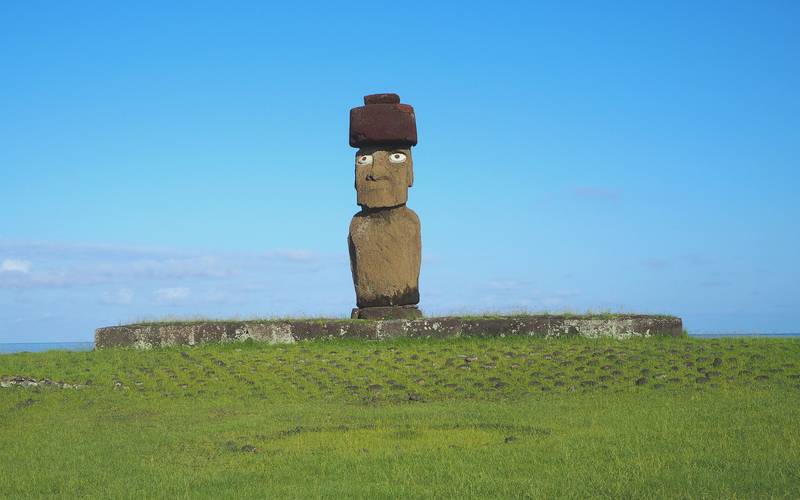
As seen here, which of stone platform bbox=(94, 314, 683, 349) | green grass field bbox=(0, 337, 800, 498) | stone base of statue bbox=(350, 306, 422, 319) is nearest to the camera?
green grass field bbox=(0, 337, 800, 498)

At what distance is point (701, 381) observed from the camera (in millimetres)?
12797

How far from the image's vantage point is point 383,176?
18.8 metres

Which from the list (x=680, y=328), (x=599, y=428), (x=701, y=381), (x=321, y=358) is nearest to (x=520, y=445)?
(x=599, y=428)

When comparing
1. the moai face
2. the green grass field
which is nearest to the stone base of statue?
the green grass field

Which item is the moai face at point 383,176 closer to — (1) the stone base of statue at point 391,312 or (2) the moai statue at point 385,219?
(2) the moai statue at point 385,219

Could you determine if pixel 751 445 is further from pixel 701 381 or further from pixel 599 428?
pixel 701 381

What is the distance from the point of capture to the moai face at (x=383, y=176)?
18828 millimetres

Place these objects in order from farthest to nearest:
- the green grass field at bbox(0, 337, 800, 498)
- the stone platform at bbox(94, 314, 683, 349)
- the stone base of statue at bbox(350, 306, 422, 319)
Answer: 1. the stone base of statue at bbox(350, 306, 422, 319)
2. the stone platform at bbox(94, 314, 683, 349)
3. the green grass field at bbox(0, 337, 800, 498)

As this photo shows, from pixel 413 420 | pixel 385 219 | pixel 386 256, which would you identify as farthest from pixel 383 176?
pixel 413 420

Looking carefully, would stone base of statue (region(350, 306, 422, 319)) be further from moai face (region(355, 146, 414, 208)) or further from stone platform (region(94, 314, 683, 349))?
moai face (region(355, 146, 414, 208))

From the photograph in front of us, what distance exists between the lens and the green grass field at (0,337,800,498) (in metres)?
7.23

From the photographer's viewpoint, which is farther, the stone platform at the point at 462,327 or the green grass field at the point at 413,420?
the stone platform at the point at 462,327

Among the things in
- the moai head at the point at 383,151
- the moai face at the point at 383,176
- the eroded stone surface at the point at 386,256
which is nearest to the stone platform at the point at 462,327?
the eroded stone surface at the point at 386,256

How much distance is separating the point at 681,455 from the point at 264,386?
7.64m
